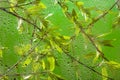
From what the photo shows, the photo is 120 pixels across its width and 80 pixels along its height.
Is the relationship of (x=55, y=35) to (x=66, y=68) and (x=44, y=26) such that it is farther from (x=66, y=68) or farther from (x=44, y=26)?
(x=66, y=68)

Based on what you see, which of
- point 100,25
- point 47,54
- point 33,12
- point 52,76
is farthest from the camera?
point 100,25

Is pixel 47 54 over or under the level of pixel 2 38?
under

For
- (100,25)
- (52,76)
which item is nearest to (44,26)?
(52,76)

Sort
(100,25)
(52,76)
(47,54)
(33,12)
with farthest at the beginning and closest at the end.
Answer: (100,25)
(47,54)
(52,76)
(33,12)

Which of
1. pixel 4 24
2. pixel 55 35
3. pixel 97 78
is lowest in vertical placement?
pixel 97 78

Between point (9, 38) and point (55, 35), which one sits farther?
point (9, 38)

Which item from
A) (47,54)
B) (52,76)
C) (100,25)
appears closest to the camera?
(52,76)

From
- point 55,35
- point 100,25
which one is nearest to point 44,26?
point 55,35

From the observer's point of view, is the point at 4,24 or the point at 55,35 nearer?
the point at 55,35

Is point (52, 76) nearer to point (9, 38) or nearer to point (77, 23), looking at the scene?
point (77, 23)
